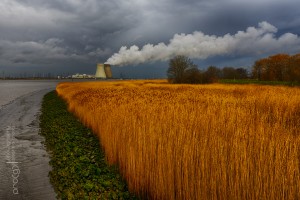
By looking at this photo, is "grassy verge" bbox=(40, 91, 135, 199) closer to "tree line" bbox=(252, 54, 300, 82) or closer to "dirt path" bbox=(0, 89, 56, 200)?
"dirt path" bbox=(0, 89, 56, 200)

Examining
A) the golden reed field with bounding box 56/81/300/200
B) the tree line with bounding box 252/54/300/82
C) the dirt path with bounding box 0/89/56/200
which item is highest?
the tree line with bounding box 252/54/300/82

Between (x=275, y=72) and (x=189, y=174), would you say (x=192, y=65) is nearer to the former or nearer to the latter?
(x=275, y=72)

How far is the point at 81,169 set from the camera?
32.0ft

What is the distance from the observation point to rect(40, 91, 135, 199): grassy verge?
25.8ft

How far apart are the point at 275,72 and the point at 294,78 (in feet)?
109

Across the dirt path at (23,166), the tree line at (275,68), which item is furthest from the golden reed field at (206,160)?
the tree line at (275,68)

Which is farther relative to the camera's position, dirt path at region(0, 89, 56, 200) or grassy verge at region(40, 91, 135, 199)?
dirt path at region(0, 89, 56, 200)

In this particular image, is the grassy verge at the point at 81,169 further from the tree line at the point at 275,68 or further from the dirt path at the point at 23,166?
the tree line at the point at 275,68

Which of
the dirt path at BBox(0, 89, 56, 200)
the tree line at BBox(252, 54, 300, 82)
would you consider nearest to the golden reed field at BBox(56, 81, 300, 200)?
the dirt path at BBox(0, 89, 56, 200)

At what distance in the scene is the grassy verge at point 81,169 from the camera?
25.8 ft

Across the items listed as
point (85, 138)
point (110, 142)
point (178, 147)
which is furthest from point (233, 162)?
point (85, 138)

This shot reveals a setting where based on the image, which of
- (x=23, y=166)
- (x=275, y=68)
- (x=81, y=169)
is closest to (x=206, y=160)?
(x=81, y=169)

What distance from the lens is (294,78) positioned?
63.1m

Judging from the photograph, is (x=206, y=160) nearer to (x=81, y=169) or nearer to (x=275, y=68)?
(x=81, y=169)
